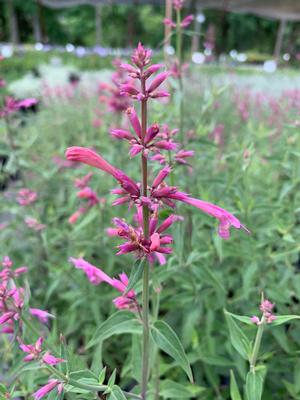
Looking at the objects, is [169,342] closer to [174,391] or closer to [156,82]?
[174,391]

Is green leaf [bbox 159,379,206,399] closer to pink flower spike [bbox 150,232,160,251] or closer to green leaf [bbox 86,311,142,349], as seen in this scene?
green leaf [bbox 86,311,142,349]

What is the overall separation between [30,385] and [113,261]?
2.94ft

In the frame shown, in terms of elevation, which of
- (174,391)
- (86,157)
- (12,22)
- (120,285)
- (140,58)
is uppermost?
(12,22)

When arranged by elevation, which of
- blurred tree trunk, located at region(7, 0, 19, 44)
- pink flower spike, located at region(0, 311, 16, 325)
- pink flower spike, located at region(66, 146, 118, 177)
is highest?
blurred tree trunk, located at region(7, 0, 19, 44)

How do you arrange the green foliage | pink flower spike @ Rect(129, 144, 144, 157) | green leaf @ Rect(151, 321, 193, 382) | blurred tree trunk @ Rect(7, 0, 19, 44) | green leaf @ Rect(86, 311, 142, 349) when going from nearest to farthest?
pink flower spike @ Rect(129, 144, 144, 157) < green leaf @ Rect(151, 321, 193, 382) < green leaf @ Rect(86, 311, 142, 349) < the green foliage < blurred tree trunk @ Rect(7, 0, 19, 44)

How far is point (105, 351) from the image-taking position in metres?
2.21

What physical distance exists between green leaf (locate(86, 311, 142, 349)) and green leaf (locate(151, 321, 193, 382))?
11 cm

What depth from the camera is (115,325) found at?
1.24m

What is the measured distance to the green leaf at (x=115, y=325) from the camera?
3.95 ft

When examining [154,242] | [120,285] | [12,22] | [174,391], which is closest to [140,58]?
[154,242]

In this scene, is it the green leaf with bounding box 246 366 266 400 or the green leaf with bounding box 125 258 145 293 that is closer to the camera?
the green leaf with bounding box 125 258 145 293

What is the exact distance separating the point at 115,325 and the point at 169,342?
19 cm

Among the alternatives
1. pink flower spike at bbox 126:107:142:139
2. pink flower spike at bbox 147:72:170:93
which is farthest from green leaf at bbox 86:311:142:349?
pink flower spike at bbox 147:72:170:93

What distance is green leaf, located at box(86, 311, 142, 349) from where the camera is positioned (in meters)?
1.20
